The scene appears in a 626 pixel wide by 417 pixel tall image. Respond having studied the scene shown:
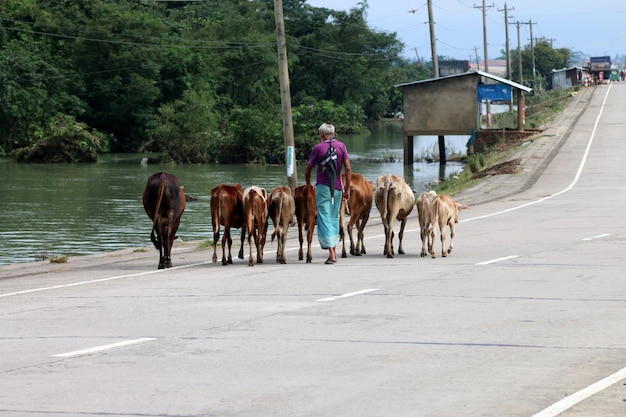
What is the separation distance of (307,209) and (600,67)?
131168mm

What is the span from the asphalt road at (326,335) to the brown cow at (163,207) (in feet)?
1.45

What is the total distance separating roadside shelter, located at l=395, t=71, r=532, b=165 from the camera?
63188 millimetres

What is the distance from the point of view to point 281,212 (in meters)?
17.2

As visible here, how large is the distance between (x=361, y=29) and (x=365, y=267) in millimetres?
126300

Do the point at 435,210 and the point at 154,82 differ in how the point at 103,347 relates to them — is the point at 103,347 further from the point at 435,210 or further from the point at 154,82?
the point at 154,82

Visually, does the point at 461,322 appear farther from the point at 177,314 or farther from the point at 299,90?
the point at 299,90

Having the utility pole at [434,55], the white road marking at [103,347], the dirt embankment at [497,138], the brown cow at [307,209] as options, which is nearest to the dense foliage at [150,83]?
the utility pole at [434,55]

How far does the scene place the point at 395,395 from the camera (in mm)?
8016

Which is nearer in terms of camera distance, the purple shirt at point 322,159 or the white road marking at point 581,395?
the white road marking at point 581,395

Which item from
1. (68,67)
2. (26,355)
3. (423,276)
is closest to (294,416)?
(26,355)

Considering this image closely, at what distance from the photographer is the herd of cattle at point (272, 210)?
1725cm

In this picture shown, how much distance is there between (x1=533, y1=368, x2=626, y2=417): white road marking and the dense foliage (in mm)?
67991

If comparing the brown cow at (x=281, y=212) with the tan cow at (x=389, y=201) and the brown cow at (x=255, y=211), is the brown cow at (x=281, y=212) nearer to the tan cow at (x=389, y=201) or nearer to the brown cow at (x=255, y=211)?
the brown cow at (x=255, y=211)

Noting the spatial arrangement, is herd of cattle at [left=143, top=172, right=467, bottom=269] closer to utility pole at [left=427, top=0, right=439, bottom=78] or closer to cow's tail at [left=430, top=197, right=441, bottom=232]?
cow's tail at [left=430, top=197, right=441, bottom=232]
